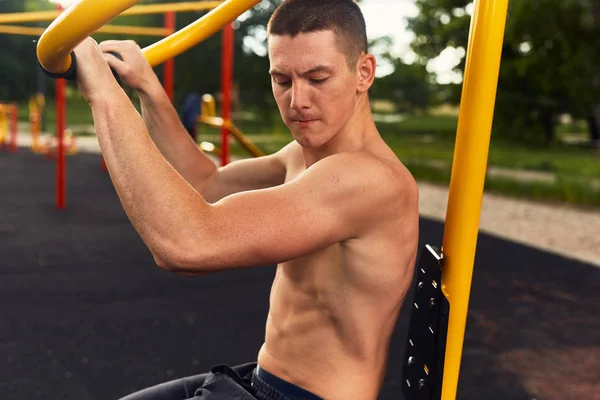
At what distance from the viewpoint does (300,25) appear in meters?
1.08

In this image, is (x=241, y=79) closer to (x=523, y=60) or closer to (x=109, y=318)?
(x=523, y=60)

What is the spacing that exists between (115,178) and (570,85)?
12857 mm

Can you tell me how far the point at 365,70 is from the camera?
3.84 ft

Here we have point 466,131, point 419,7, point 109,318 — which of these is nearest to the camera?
point 466,131

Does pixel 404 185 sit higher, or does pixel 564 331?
pixel 404 185

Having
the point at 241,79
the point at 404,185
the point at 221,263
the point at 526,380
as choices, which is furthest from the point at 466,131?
the point at 241,79

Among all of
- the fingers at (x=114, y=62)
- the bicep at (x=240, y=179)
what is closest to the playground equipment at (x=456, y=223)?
the fingers at (x=114, y=62)

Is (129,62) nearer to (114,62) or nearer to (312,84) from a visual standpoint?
(114,62)

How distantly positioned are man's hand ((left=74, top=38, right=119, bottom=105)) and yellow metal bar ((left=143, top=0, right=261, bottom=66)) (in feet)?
1.03

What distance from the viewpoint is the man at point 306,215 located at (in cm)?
91

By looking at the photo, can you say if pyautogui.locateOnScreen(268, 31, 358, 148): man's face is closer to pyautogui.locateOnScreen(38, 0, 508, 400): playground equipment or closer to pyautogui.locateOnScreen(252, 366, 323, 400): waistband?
pyautogui.locateOnScreen(38, 0, 508, 400): playground equipment

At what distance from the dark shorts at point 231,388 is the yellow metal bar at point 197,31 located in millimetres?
582

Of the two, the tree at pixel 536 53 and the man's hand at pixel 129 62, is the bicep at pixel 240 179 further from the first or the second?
the tree at pixel 536 53

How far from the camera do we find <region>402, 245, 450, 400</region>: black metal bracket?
1.07 m
